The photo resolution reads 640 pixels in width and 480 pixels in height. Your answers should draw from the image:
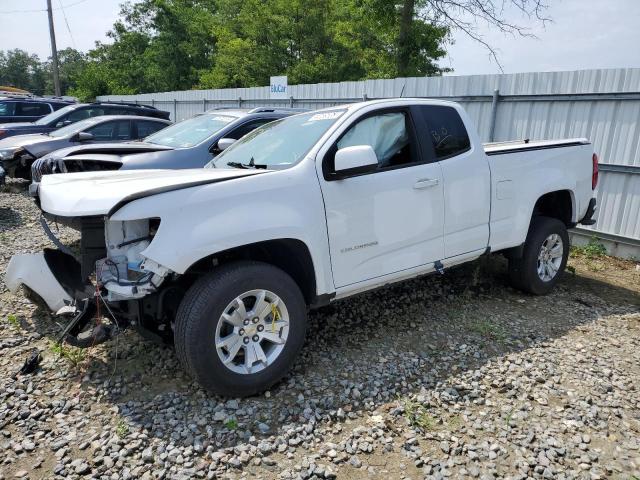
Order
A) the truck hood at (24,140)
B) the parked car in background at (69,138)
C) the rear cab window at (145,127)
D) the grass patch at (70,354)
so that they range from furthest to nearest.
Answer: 1. the rear cab window at (145,127)
2. the truck hood at (24,140)
3. the parked car in background at (69,138)
4. the grass patch at (70,354)

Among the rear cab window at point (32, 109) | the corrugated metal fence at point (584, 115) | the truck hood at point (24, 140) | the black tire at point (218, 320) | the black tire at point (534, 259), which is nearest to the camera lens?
the black tire at point (218, 320)

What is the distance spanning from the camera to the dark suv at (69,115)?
434 inches

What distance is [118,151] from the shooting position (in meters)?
6.84

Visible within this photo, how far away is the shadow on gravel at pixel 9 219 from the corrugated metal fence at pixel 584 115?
6.08 m

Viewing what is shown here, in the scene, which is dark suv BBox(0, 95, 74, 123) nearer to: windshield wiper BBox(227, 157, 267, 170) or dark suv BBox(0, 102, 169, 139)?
dark suv BBox(0, 102, 169, 139)

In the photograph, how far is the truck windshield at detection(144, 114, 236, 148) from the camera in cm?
697

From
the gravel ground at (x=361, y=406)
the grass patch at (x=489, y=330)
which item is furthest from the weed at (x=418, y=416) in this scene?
the grass patch at (x=489, y=330)

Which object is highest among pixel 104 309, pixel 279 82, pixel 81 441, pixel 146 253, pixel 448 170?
pixel 279 82

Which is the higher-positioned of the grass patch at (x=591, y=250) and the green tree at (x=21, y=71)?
the green tree at (x=21, y=71)

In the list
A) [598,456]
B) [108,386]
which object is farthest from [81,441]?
[598,456]

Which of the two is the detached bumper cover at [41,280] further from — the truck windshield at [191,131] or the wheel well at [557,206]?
the wheel well at [557,206]

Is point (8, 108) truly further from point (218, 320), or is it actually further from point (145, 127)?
point (218, 320)

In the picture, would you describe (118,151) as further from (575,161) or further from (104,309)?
(575,161)

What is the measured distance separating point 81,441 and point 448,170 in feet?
11.0
